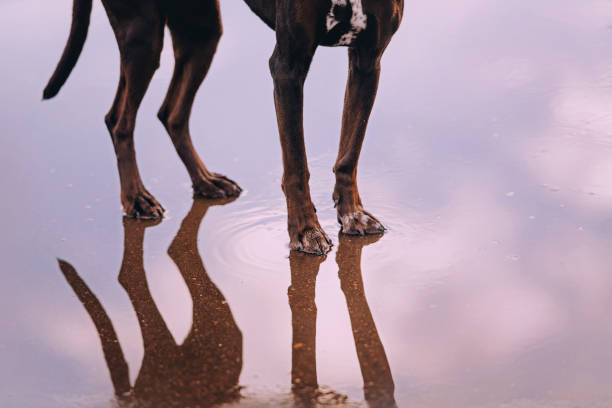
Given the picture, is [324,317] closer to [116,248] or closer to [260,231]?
[260,231]

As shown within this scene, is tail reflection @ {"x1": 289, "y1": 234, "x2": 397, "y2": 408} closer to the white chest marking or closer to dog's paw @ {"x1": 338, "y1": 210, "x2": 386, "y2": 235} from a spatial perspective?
dog's paw @ {"x1": 338, "y1": 210, "x2": 386, "y2": 235}

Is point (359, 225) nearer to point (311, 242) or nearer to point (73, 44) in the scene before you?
point (311, 242)

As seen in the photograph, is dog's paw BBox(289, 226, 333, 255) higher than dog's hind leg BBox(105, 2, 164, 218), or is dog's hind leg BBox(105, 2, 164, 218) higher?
dog's hind leg BBox(105, 2, 164, 218)

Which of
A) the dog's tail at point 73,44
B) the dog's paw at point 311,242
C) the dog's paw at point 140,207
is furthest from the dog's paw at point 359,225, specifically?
the dog's tail at point 73,44

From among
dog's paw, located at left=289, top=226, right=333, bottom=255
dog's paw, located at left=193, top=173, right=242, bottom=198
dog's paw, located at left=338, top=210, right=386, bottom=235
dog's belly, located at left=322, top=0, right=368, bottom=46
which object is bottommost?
dog's paw, located at left=289, top=226, right=333, bottom=255

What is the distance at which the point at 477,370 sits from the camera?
257 centimetres

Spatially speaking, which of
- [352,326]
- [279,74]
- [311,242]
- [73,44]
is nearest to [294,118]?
[279,74]

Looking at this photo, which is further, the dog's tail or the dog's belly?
the dog's tail

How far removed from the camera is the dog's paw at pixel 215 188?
433 centimetres

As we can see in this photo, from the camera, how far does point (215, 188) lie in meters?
4.35

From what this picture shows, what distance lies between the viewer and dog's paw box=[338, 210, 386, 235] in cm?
366

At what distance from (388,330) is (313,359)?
318 mm

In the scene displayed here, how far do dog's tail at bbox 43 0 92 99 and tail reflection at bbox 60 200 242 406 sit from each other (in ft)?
3.66

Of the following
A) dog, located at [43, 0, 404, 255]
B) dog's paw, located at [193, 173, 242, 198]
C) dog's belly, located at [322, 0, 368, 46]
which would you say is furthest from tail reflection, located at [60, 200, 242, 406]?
dog's belly, located at [322, 0, 368, 46]
